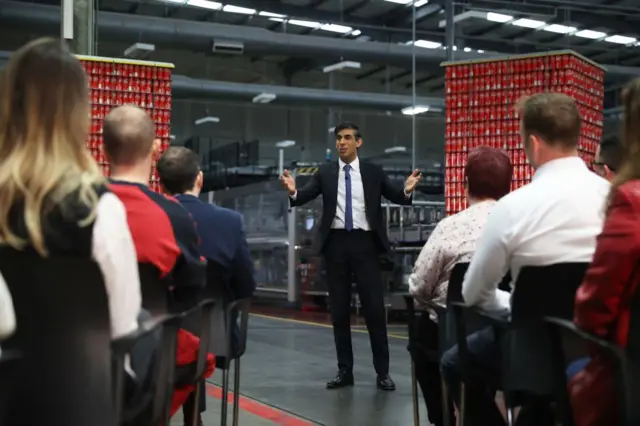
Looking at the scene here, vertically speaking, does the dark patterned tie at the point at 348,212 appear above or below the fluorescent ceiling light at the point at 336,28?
below

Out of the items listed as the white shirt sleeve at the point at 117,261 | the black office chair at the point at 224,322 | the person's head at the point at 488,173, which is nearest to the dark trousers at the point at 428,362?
the person's head at the point at 488,173

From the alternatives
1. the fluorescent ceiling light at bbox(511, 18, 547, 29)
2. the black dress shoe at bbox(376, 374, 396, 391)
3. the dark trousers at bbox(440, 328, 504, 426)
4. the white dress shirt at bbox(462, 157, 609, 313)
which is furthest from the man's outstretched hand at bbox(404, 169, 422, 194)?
the fluorescent ceiling light at bbox(511, 18, 547, 29)

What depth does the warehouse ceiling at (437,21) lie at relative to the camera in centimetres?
1420

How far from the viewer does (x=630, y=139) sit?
1.86m

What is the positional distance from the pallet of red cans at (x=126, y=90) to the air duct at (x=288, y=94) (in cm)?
907

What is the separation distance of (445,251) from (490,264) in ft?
2.24

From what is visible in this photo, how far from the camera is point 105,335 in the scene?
167 centimetres

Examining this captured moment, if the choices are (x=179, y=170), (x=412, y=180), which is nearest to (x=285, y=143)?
(x=412, y=180)

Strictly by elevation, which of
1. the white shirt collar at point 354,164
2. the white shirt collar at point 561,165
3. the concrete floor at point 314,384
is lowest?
the concrete floor at point 314,384

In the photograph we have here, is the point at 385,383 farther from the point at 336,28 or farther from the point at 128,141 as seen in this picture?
the point at 336,28

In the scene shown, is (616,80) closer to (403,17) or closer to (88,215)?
(403,17)

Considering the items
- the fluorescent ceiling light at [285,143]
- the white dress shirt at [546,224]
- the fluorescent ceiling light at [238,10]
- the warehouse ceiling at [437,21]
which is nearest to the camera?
the white dress shirt at [546,224]

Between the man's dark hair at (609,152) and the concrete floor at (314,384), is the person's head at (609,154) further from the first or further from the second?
the concrete floor at (314,384)

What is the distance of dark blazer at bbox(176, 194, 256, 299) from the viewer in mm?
3074
